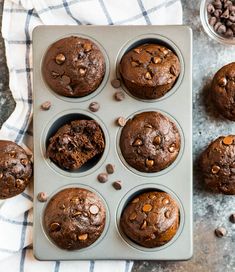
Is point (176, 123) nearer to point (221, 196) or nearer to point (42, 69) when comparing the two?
point (221, 196)

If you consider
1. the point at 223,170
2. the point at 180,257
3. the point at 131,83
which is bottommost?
the point at 180,257

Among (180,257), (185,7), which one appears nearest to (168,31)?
(185,7)

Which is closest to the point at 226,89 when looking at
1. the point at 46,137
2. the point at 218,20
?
the point at 218,20

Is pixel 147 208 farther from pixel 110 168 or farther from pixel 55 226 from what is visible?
pixel 55 226

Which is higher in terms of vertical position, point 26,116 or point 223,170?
point 26,116

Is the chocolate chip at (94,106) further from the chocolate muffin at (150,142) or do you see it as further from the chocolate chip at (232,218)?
the chocolate chip at (232,218)

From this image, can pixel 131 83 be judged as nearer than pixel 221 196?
Yes

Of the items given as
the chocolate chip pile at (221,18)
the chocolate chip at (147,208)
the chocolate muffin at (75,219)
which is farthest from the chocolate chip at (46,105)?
the chocolate chip pile at (221,18)

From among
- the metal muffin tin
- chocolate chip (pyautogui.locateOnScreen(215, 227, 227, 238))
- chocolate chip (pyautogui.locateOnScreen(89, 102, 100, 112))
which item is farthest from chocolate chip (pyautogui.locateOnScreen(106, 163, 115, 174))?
chocolate chip (pyautogui.locateOnScreen(215, 227, 227, 238))
